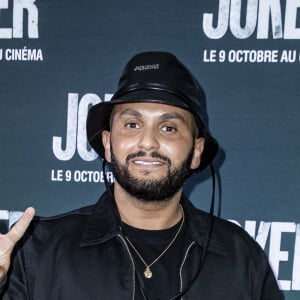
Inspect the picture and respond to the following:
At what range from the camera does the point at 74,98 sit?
1.25 meters

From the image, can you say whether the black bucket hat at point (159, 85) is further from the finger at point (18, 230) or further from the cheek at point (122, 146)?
the finger at point (18, 230)

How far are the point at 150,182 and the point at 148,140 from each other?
84 millimetres

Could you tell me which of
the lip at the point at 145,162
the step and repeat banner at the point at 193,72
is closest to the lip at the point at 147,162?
the lip at the point at 145,162

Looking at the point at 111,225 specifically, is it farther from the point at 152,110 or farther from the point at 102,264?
the point at 152,110

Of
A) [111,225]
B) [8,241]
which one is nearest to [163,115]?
[111,225]

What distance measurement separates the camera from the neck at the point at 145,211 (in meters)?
0.90

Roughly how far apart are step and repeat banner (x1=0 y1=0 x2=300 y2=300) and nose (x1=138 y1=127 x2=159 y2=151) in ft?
1.32

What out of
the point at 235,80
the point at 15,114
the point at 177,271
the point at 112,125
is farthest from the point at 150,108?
the point at 15,114

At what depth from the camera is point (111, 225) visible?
0.89 meters

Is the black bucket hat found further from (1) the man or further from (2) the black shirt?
(2) the black shirt

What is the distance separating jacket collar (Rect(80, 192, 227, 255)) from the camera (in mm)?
874

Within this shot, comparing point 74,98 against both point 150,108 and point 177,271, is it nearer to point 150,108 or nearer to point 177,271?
point 150,108

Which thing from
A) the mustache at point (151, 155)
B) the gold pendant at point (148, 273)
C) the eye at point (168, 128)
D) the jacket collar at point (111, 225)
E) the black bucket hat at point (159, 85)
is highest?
the black bucket hat at point (159, 85)

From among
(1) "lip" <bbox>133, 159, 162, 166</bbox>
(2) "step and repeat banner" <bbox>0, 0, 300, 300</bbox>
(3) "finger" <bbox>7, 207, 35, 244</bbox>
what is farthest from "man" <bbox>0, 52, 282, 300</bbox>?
(2) "step and repeat banner" <bbox>0, 0, 300, 300</bbox>
